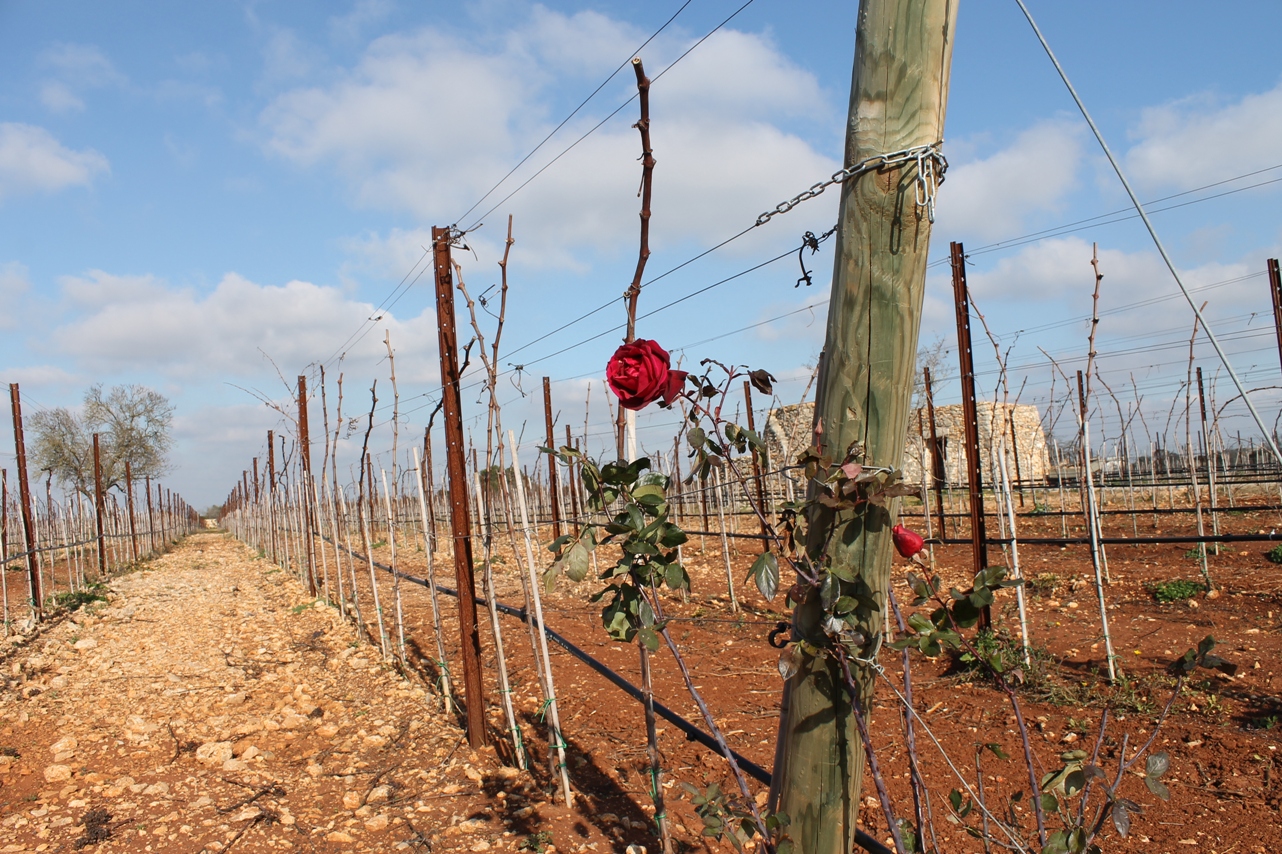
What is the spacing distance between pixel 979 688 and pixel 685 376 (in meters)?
3.88

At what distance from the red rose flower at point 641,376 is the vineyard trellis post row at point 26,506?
10.1 meters

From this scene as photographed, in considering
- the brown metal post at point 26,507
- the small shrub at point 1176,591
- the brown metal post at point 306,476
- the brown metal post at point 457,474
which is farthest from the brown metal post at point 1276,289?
the brown metal post at point 26,507

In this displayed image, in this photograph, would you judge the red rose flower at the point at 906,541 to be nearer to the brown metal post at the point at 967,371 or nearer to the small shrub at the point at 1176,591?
the brown metal post at the point at 967,371

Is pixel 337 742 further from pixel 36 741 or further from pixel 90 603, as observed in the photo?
pixel 90 603

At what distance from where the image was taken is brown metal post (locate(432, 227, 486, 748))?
13.4 feet

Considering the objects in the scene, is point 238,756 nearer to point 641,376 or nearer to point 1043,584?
point 641,376

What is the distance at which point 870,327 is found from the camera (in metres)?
1.16

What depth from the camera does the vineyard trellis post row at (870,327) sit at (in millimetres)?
1139

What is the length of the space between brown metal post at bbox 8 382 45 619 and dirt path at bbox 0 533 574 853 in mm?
1943

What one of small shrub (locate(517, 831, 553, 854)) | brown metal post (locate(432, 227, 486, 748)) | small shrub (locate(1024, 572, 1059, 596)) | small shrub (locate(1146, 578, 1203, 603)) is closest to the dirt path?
small shrub (locate(517, 831, 553, 854))

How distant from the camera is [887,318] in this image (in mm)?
1154

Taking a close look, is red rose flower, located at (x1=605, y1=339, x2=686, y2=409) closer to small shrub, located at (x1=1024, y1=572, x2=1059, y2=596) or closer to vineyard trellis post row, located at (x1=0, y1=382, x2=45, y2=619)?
small shrub, located at (x1=1024, y1=572, x2=1059, y2=596)

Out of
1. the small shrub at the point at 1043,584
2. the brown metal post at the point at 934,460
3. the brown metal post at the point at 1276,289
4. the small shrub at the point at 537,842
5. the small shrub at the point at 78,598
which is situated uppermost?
the brown metal post at the point at 1276,289

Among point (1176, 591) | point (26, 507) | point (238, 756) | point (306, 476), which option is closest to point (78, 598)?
point (26, 507)
